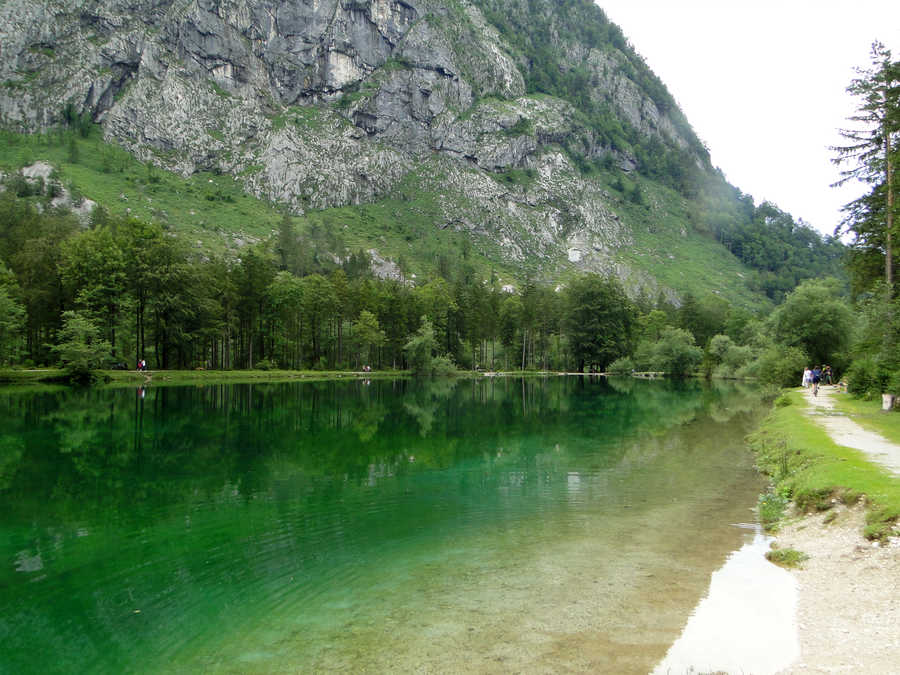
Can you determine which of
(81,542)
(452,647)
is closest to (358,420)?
(81,542)

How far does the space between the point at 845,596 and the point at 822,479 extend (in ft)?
21.9

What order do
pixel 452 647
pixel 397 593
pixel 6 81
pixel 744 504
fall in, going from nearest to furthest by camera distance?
1. pixel 452 647
2. pixel 397 593
3. pixel 744 504
4. pixel 6 81

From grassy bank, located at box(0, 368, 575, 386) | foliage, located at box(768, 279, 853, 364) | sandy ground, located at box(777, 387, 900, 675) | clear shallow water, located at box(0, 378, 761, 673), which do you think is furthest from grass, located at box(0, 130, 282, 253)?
sandy ground, located at box(777, 387, 900, 675)

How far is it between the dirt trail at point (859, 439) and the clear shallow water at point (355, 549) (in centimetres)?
346

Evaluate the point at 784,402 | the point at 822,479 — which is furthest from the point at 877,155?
the point at 822,479

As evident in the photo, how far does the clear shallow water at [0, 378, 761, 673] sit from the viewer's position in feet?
26.9

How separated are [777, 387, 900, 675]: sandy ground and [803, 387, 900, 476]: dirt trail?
1.67 metres

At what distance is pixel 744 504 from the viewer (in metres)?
16.3

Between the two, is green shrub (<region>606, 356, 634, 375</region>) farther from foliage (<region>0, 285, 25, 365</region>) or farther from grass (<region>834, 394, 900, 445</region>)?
foliage (<region>0, 285, 25, 365</region>)

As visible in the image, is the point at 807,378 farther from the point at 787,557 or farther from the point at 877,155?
the point at 787,557

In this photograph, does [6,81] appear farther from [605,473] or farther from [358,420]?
[605,473]

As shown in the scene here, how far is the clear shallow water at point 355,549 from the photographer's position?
8211mm

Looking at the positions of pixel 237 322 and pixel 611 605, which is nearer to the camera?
pixel 611 605

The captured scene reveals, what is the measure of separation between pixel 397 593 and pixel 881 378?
3636 centimetres
